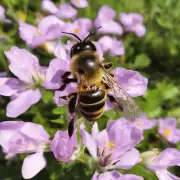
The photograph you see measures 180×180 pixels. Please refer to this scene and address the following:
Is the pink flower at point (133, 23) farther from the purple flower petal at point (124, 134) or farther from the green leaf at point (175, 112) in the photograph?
the purple flower petal at point (124, 134)

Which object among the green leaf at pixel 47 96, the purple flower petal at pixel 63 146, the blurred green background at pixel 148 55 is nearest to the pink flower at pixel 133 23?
the blurred green background at pixel 148 55

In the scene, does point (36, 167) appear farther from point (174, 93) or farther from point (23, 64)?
point (174, 93)

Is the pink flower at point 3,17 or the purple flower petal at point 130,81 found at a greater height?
the purple flower petal at point 130,81

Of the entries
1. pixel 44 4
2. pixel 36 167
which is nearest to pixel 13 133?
pixel 36 167

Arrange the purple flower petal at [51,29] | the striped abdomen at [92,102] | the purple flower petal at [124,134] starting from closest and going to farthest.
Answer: the striped abdomen at [92,102], the purple flower petal at [124,134], the purple flower petal at [51,29]

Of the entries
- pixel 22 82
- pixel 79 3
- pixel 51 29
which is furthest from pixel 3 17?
pixel 22 82

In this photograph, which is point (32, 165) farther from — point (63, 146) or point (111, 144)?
point (111, 144)

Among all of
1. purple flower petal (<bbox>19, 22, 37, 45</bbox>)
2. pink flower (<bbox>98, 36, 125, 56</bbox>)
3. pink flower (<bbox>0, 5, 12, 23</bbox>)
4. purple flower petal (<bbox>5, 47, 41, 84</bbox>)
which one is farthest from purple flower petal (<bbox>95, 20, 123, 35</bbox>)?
purple flower petal (<bbox>5, 47, 41, 84</bbox>)

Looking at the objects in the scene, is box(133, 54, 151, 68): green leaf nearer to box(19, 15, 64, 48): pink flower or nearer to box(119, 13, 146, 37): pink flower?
box(119, 13, 146, 37): pink flower
